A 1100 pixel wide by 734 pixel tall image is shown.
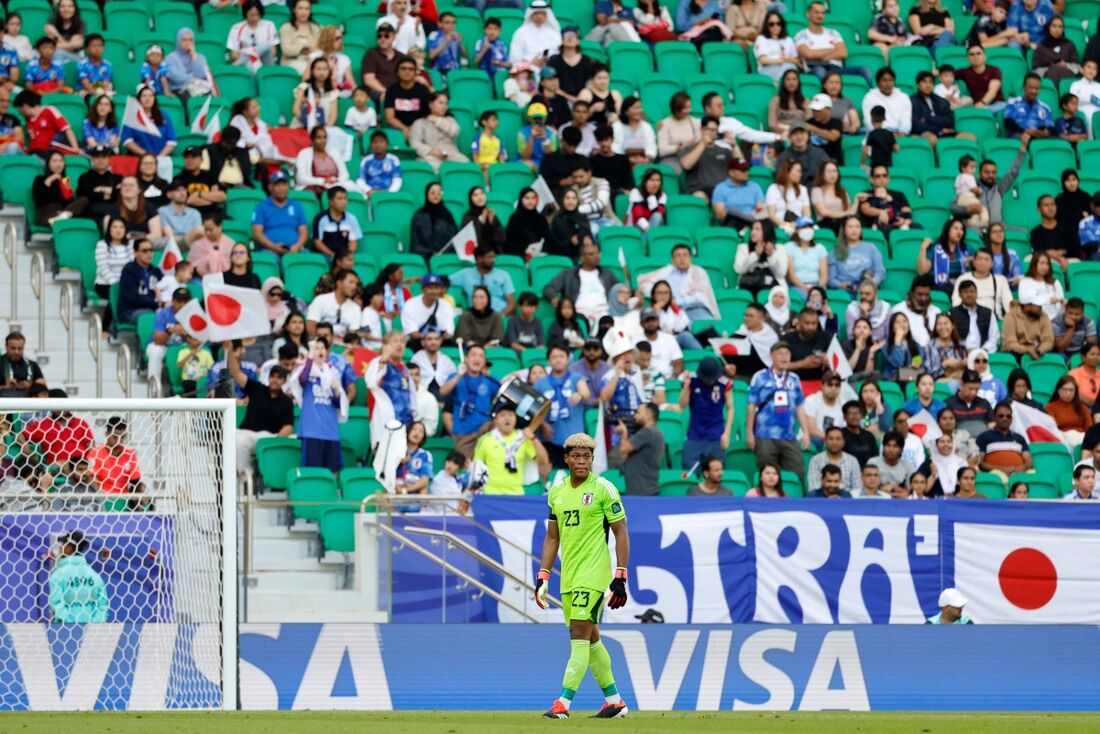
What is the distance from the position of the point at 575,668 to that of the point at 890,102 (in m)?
13.3

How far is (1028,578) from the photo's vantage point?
1573 cm

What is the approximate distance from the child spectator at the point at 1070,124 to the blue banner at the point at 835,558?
29.2 feet

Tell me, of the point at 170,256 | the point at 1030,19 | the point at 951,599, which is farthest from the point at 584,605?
the point at 1030,19

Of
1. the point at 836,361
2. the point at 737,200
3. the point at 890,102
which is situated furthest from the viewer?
the point at 890,102

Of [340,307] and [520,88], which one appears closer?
[340,307]

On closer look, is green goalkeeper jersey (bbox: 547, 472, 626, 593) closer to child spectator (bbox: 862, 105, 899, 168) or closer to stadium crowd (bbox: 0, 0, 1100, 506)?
stadium crowd (bbox: 0, 0, 1100, 506)

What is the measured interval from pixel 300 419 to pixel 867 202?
7.85m

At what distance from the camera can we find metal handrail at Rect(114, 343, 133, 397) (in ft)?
54.1

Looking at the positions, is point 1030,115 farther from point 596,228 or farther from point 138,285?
point 138,285

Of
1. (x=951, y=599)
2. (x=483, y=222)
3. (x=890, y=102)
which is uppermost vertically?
(x=890, y=102)

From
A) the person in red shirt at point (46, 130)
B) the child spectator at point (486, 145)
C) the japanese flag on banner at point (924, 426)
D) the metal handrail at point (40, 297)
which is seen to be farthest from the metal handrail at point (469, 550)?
the person in red shirt at point (46, 130)

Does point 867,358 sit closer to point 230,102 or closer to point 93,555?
point 230,102

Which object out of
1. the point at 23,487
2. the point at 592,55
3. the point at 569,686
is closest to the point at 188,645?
the point at 23,487

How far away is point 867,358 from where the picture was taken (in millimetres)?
18922
